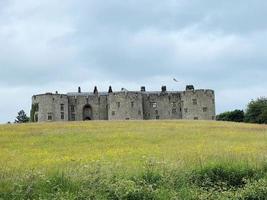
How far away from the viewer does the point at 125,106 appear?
105 m

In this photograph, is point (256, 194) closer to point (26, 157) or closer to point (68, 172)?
point (68, 172)

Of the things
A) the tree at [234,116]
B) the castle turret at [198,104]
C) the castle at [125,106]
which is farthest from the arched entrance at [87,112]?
the tree at [234,116]

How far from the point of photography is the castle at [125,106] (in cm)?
10569

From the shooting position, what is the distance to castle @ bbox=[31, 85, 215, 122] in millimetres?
105688

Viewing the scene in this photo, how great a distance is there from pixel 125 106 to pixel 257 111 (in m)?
23.0

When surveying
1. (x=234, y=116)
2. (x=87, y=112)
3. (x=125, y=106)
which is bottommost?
(x=234, y=116)

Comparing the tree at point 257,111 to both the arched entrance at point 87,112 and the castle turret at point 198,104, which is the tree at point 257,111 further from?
the arched entrance at point 87,112

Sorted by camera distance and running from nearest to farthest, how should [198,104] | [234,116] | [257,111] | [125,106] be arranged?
1. [125,106]
2. [198,104]
3. [257,111]
4. [234,116]

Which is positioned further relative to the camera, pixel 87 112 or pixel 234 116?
pixel 234 116

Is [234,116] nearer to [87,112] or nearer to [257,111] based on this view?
[257,111]

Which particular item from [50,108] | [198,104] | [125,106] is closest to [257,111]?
[198,104]

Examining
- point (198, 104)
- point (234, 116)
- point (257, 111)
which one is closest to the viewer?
point (198, 104)

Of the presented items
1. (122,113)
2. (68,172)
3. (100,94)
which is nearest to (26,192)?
(68,172)

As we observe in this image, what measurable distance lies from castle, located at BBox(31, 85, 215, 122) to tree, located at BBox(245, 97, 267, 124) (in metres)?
7.56
